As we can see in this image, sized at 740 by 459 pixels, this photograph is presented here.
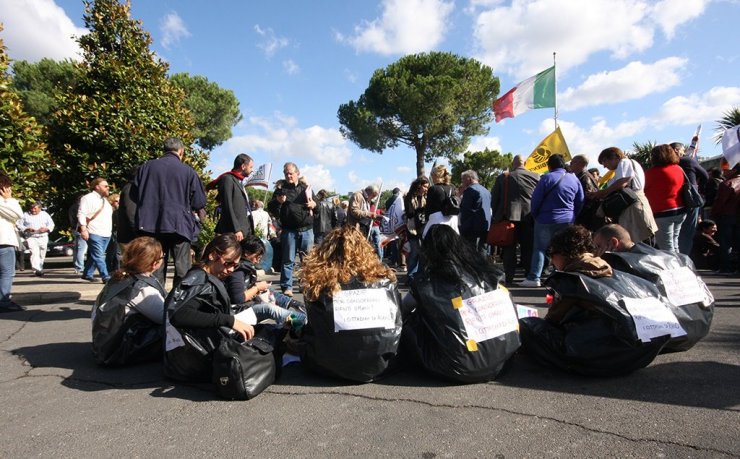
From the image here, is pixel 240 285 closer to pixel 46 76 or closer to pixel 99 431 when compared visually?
pixel 99 431

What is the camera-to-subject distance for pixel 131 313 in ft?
10.2

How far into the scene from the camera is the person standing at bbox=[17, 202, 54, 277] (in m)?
10.0

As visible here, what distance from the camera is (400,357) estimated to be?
112 inches

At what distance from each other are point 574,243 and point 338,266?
5.43ft

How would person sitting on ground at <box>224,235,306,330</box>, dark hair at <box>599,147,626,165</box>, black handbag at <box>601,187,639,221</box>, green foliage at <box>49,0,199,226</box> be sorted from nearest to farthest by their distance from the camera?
person sitting on ground at <box>224,235,306,330</box> → black handbag at <box>601,187,639,221</box> → dark hair at <box>599,147,626,165</box> → green foliage at <box>49,0,199,226</box>

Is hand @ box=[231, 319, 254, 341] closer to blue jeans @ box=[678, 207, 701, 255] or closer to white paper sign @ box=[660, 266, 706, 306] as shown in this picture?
white paper sign @ box=[660, 266, 706, 306]

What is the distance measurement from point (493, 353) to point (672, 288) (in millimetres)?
1301

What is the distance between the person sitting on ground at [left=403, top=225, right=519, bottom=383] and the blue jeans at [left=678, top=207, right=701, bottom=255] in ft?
14.2

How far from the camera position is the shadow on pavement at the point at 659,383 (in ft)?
7.66

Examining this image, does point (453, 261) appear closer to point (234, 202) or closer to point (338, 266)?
point (338, 266)

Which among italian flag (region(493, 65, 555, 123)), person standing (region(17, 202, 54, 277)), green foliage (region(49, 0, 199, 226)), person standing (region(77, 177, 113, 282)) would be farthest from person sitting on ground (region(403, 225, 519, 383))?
person standing (region(17, 202, 54, 277))

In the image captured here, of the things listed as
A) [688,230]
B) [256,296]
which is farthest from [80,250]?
[688,230]

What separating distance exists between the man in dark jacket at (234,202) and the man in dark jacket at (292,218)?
96 cm

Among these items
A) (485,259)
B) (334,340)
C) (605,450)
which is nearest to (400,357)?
(334,340)
